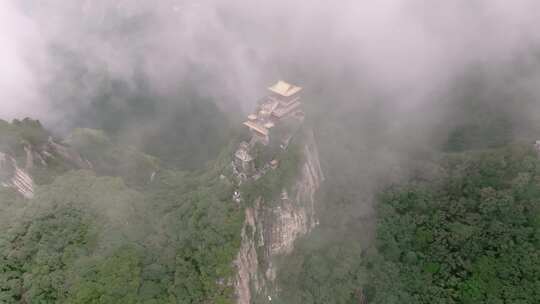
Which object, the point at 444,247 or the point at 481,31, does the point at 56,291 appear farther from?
the point at 481,31

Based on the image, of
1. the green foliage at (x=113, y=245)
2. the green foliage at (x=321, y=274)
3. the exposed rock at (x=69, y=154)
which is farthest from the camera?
the exposed rock at (x=69, y=154)

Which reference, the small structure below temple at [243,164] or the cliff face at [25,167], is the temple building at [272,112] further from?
the cliff face at [25,167]

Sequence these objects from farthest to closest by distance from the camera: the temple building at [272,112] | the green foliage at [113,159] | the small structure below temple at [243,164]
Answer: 1. the green foliage at [113,159]
2. the temple building at [272,112]
3. the small structure below temple at [243,164]

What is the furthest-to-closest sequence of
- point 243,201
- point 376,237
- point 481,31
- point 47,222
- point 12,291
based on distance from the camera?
point 481,31
point 376,237
point 243,201
point 47,222
point 12,291

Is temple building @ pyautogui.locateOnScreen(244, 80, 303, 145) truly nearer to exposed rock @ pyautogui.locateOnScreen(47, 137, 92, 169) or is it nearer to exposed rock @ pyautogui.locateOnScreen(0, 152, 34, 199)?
exposed rock @ pyautogui.locateOnScreen(47, 137, 92, 169)

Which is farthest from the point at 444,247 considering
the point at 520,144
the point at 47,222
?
the point at 47,222

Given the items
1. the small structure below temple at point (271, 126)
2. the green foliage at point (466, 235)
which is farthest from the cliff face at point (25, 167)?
the green foliage at point (466, 235)
